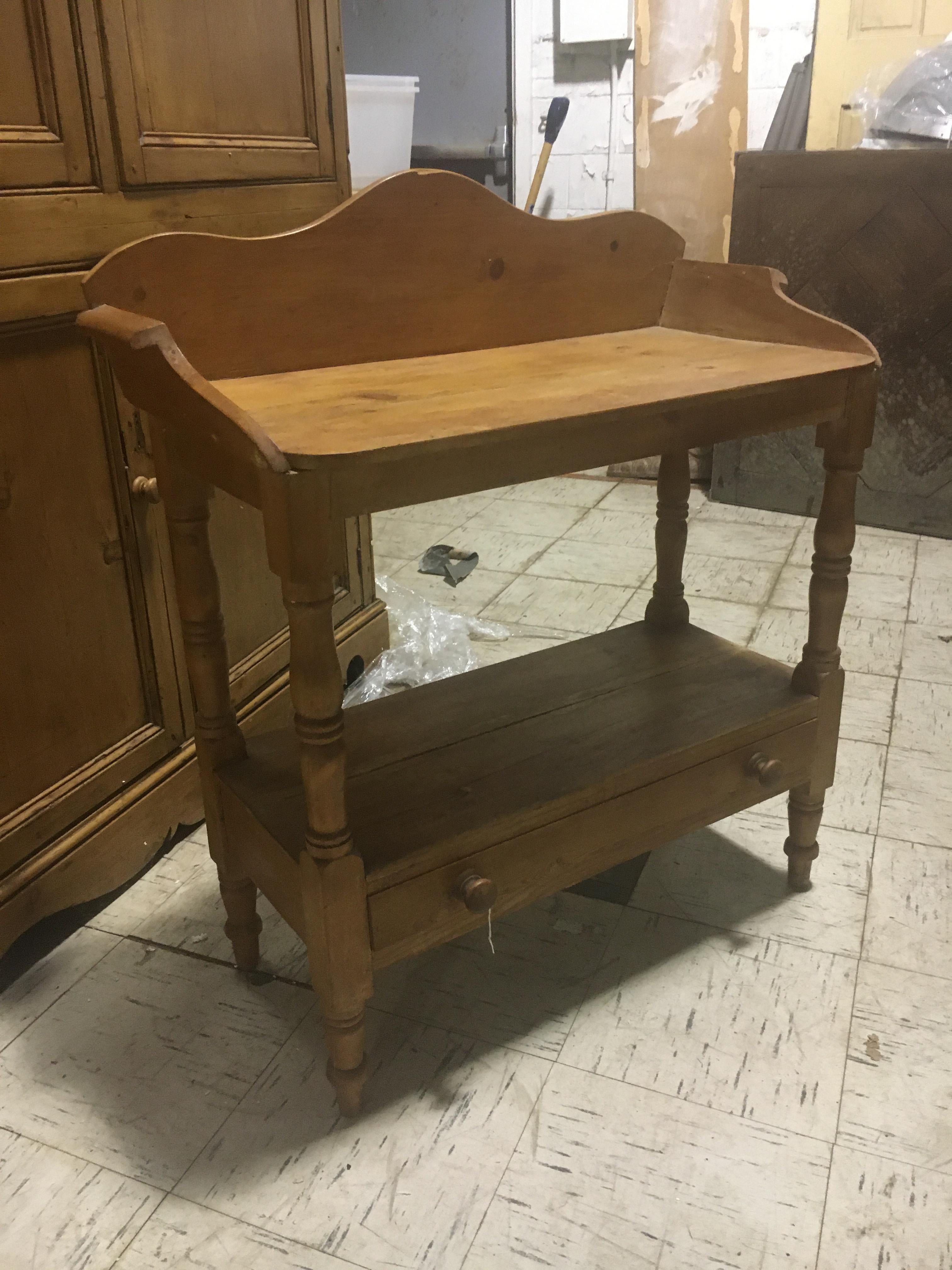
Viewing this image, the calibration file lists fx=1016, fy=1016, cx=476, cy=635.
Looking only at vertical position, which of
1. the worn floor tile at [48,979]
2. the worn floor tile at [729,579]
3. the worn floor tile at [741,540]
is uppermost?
the worn floor tile at [48,979]

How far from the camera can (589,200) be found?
156 inches

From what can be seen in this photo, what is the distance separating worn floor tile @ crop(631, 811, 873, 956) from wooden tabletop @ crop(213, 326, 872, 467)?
827mm

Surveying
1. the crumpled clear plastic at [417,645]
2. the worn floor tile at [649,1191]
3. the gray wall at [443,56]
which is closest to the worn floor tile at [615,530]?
the crumpled clear plastic at [417,645]

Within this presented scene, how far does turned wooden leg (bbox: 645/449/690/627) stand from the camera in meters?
1.74

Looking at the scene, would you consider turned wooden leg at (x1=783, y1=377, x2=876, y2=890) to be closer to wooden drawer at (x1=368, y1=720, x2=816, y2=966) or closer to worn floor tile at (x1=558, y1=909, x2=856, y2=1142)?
wooden drawer at (x1=368, y1=720, x2=816, y2=966)

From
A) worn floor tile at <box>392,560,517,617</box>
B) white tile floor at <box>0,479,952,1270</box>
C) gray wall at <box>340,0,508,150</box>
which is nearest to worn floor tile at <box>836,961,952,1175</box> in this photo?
white tile floor at <box>0,479,952,1270</box>

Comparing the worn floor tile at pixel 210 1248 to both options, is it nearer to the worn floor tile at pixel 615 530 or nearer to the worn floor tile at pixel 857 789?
the worn floor tile at pixel 857 789

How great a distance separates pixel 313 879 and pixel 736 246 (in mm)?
2784

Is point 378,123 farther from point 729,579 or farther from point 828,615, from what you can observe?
point 828,615

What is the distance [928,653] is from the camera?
8.00 feet

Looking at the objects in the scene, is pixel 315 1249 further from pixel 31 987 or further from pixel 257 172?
pixel 257 172

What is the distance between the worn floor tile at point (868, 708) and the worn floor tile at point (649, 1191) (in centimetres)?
100

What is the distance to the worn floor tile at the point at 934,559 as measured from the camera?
2918 millimetres

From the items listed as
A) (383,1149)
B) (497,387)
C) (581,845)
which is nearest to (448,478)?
(497,387)
